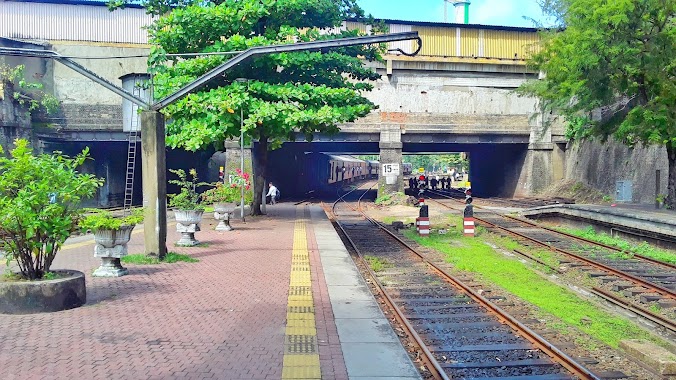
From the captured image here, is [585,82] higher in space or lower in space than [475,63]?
lower

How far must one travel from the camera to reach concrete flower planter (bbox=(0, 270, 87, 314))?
783 centimetres

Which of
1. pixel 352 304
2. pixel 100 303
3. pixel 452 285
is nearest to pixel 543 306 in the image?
pixel 452 285

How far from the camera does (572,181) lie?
36625mm

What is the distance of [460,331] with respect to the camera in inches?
340

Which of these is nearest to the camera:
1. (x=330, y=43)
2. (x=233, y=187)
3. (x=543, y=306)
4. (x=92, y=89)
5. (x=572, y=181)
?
(x=543, y=306)

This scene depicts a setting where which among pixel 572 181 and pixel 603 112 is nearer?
pixel 603 112

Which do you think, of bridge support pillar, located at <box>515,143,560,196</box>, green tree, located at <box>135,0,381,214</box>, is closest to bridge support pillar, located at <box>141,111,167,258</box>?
green tree, located at <box>135,0,381,214</box>

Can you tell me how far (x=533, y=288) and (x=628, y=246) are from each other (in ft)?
23.8

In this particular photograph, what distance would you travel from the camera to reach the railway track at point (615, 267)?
1111 centimetres

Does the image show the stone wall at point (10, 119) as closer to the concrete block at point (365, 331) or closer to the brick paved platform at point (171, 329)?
the brick paved platform at point (171, 329)

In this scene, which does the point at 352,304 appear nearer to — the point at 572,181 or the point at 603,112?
the point at 603,112

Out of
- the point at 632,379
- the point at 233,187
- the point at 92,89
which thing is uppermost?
the point at 92,89

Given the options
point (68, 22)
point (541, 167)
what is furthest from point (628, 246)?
point (68, 22)

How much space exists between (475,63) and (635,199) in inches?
505
